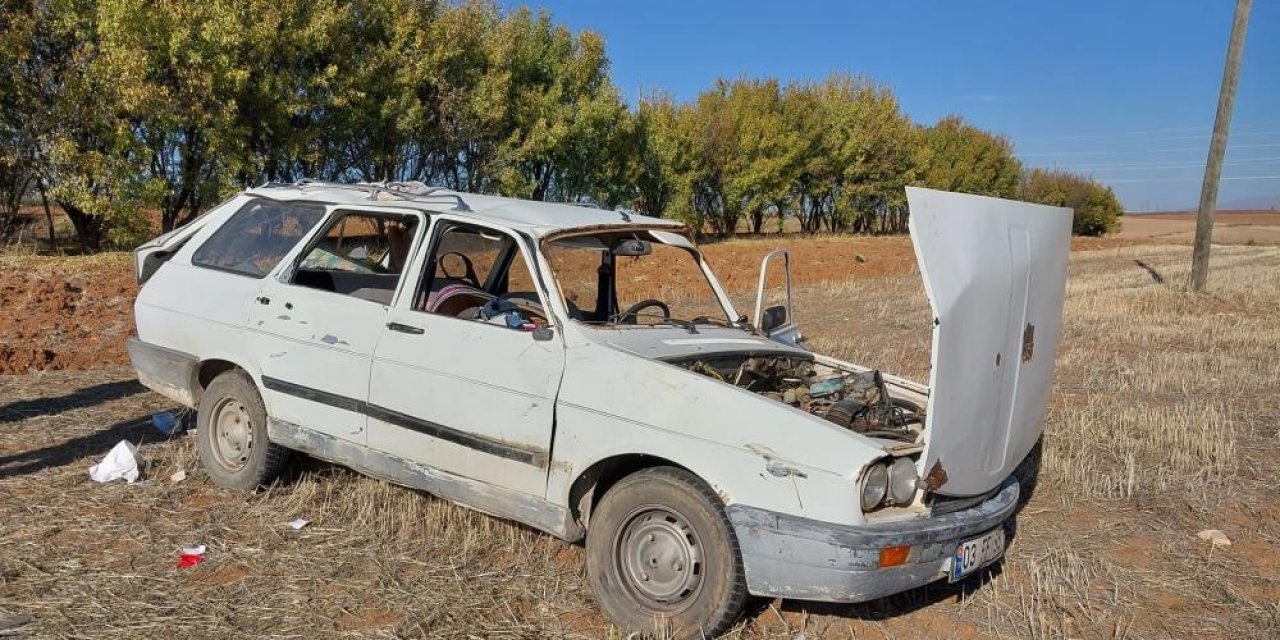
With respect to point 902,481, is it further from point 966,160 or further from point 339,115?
point 966,160

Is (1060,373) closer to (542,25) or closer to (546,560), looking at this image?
(546,560)

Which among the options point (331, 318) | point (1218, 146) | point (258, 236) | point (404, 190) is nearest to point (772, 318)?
point (404, 190)

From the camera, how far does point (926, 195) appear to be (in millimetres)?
3697

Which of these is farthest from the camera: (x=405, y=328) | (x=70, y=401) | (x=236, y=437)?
(x=70, y=401)

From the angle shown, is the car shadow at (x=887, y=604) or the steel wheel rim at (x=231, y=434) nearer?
the car shadow at (x=887, y=604)

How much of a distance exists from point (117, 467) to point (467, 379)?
8.91 feet

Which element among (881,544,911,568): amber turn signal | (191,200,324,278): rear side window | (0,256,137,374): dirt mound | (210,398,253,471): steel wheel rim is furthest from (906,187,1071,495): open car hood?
(0,256,137,374): dirt mound

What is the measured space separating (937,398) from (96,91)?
20290 millimetres

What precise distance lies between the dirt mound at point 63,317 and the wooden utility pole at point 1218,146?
17.4 meters

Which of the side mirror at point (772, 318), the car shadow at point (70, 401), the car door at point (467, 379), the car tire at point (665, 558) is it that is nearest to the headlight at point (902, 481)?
the car tire at point (665, 558)

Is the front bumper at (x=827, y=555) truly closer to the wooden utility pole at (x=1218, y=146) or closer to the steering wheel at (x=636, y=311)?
the steering wheel at (x=636, y=311)

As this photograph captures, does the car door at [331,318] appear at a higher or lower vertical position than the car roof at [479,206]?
lower

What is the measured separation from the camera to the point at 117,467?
18.7 ft

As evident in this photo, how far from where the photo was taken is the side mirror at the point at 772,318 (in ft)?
18.4
